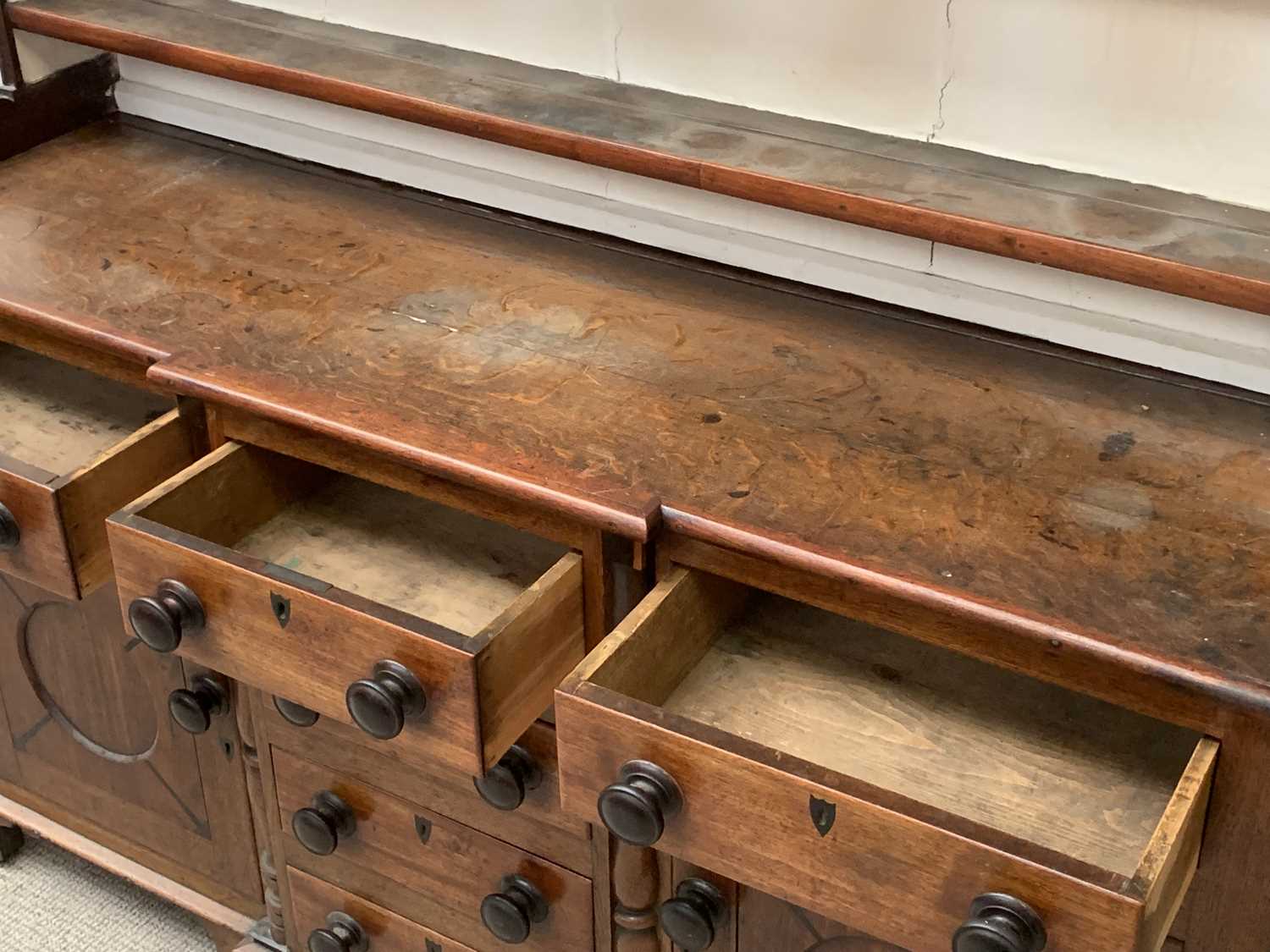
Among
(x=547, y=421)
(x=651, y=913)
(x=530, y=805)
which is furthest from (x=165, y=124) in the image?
(x=651, y=913)

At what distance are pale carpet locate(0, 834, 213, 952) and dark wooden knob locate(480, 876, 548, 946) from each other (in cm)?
60

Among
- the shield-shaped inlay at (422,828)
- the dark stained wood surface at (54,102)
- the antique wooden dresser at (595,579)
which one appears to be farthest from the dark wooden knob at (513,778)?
the dark stained wood surface at (54,102)

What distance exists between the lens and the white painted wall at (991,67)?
1152 mm

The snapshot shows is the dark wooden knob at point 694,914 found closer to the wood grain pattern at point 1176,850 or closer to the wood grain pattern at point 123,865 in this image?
the wood grain pattern at point 1176,850

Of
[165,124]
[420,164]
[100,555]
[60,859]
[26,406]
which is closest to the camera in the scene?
[100,555]

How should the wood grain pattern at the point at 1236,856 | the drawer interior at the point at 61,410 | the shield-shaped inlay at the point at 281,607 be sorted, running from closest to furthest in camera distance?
the wood grain pattern at the point at 1236,856, the shield-shaped inlay at the point at 281,607, the drawer interior at the point at 61,410

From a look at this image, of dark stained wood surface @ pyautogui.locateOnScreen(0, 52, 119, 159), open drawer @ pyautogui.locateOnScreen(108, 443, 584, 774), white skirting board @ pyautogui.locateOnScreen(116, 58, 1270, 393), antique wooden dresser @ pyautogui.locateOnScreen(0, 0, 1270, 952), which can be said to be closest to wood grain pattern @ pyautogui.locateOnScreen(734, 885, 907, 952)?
antique wooden dresser @ pyautogui.locateOnScreen(0, 0, 1270, 952)

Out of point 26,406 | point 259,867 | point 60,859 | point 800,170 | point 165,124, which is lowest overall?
point 60,859

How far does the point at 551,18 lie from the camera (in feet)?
4.74

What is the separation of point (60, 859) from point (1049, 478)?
4.59ft

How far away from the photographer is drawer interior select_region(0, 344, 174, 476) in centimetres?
137

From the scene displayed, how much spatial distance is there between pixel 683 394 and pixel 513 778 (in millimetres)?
351

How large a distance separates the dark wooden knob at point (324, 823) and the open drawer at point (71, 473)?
0.96 ft

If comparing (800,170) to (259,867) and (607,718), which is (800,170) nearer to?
(607,718)
